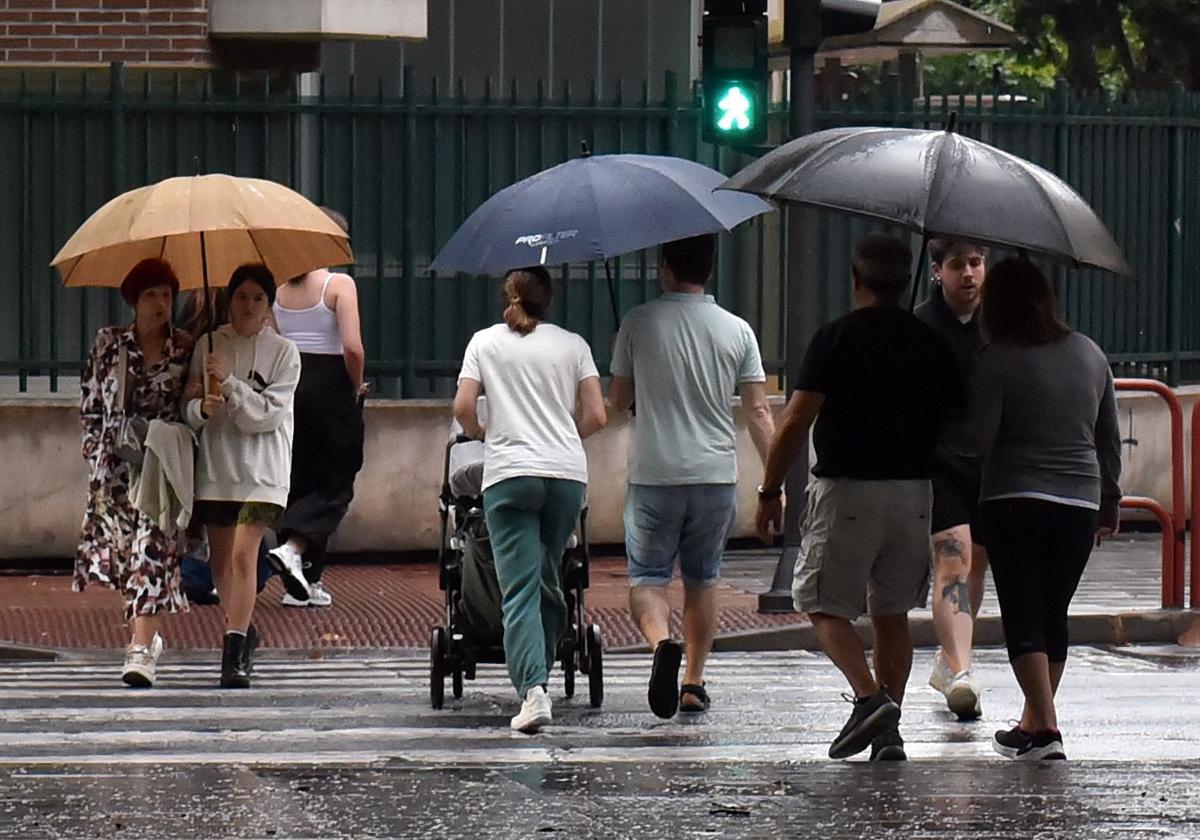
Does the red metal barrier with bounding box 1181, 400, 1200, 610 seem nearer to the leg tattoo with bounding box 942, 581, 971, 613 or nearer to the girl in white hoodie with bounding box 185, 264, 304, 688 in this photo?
the leg tattoo with bounding box 942, 581, 971, 613

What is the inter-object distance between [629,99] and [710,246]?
5.77 meters

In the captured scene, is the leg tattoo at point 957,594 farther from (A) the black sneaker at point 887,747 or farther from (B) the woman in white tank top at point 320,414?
(B) the woman in white tank top at point 320,414

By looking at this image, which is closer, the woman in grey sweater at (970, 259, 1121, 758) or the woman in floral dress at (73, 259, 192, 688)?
the woman in grey sweater at (970, 259, 1121, 758)

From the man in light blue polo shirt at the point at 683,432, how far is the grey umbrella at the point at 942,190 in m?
0.90

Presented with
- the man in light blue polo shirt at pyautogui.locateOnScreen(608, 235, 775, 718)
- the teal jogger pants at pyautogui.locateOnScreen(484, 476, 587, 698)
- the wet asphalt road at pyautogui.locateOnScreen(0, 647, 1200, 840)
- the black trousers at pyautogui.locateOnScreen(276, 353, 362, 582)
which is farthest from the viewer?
the black trousers at pyautogui.locateOnScreen(276, 353, 362, 582)

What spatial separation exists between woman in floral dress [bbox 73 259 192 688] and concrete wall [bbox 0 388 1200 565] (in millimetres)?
4001

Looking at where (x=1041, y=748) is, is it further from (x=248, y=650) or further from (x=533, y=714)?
(x=248, y=650)

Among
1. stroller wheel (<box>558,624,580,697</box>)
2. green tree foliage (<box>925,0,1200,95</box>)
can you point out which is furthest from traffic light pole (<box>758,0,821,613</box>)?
green tree foliage (<box>925,0,1200,95</box>)

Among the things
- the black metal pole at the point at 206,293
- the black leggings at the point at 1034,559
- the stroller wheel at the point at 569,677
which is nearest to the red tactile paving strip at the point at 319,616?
the stroller wheel at the point at 569,677

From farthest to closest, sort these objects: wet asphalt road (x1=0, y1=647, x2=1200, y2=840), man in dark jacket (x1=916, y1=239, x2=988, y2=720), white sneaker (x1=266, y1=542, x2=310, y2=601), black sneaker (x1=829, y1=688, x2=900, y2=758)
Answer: white sneaker (x1=266, y1=542, x2=310, y2=601)
man in dark jacket (x1=916, y1=239, x2=988, y2=720)
black sneaker (x1=829, y1=688, x2=900, y2=758)
wet asphalt road (x1=0, y1=647, x2=1200, y2=840)

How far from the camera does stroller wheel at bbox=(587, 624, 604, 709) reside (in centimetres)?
953

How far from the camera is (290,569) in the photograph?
40.9 ft

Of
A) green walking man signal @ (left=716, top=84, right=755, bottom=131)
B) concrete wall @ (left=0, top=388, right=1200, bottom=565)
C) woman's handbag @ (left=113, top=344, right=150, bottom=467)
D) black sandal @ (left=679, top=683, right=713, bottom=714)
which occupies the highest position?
green walking man signal @ (left=716, top=84, right=755, bottom=131)

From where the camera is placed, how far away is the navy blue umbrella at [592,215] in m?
9.38
